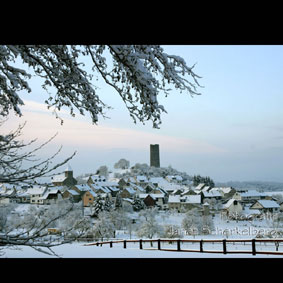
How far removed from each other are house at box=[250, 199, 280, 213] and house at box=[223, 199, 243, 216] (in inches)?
33.0

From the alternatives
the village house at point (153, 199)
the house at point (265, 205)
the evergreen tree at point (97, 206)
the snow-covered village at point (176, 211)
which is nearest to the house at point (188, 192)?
the snow-covered village at point (176, 211)

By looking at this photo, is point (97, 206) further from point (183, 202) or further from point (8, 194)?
point (8, 194)

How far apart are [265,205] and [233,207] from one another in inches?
88.0

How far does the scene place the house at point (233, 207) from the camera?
2079 centimetres

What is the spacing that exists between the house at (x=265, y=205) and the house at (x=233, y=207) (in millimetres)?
838

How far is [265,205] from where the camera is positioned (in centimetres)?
1977

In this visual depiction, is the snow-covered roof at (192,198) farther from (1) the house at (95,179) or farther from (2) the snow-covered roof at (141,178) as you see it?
(1) the house at (95,179)

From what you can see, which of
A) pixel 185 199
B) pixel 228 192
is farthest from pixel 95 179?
pixel 228 192

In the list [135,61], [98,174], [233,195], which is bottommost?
[233,195]
